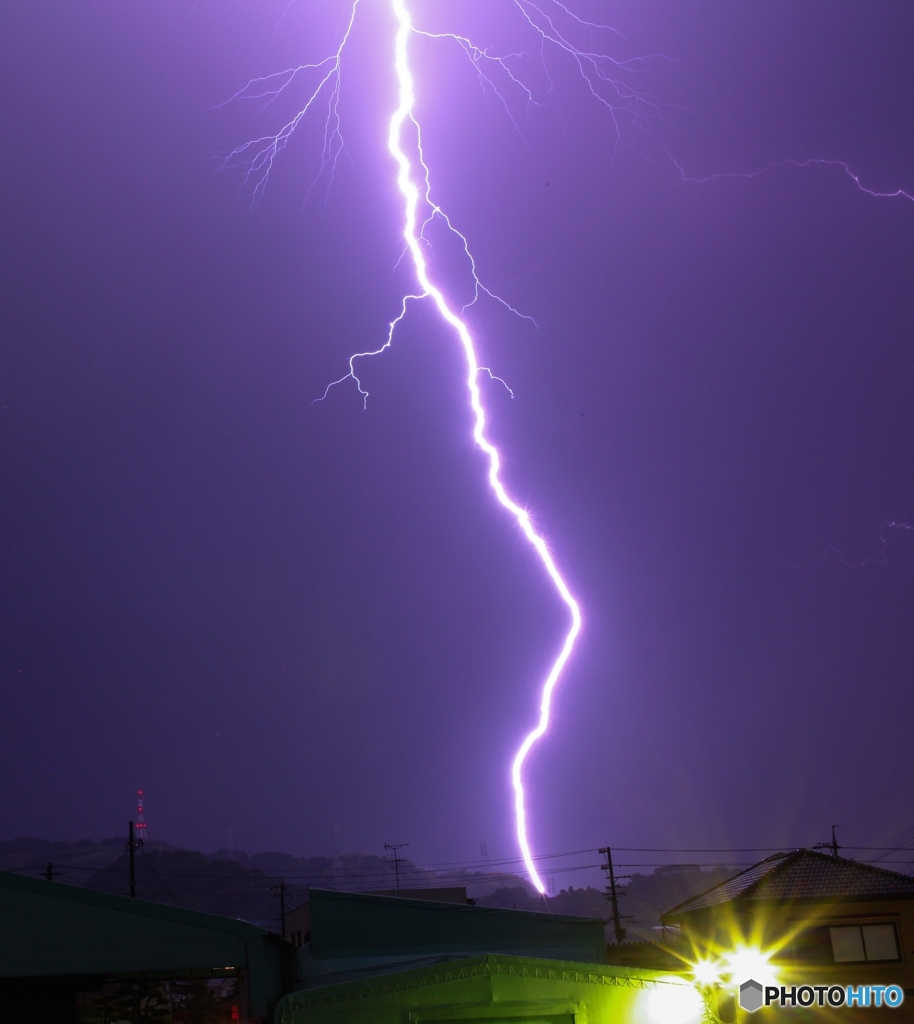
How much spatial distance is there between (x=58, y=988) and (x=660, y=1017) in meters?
7.95

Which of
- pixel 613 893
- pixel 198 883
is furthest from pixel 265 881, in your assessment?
pixel 613 893

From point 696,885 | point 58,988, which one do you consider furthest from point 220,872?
point 58,988

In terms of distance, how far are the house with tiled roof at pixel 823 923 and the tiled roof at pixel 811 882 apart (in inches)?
0.6

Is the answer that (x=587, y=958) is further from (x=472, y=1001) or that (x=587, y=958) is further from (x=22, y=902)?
(x=22, y=902)

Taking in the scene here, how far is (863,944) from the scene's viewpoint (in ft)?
41.5

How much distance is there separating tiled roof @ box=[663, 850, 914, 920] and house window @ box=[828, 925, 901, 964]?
434mm

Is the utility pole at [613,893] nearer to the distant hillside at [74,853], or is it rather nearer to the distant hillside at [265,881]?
the distant hillside at [265,881]

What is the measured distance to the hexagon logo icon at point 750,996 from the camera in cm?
818

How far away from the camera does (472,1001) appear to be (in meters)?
7.20

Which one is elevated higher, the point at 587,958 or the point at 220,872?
the point at 220,872

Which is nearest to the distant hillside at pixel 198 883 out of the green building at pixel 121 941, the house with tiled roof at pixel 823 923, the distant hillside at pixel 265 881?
the distant hillside at pixel 265 881

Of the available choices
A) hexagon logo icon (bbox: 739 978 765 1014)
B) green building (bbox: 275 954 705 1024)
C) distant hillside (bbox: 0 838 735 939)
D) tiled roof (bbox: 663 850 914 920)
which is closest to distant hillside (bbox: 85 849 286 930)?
distant hillside (bbox: 0 838 735 939)

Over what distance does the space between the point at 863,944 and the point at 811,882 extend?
107cm

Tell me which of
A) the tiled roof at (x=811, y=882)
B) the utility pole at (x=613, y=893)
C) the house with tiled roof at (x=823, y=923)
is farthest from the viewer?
the utility pole at (x=613, y=893)
